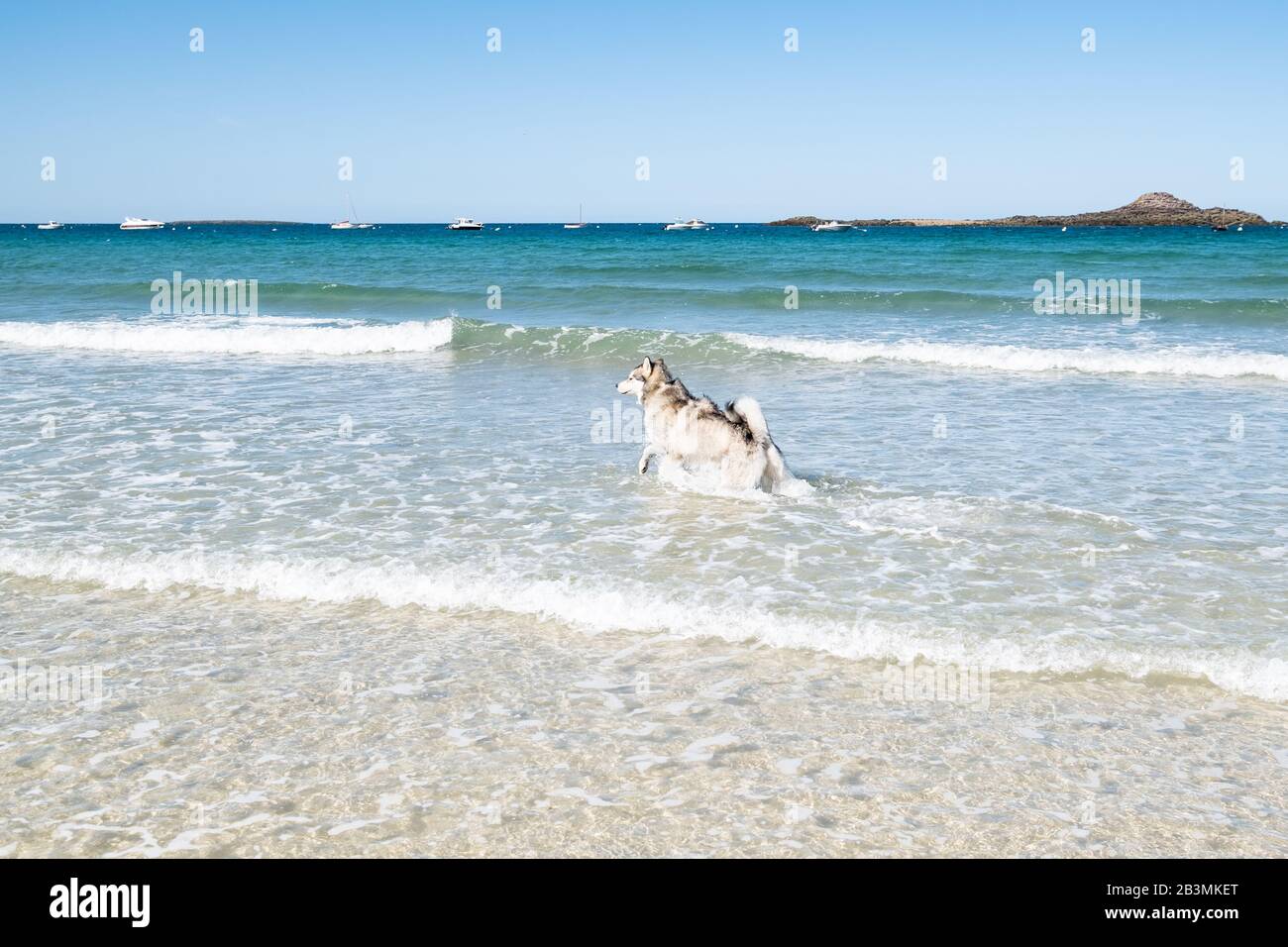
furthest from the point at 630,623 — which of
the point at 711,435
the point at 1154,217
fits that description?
the point at 1154,217

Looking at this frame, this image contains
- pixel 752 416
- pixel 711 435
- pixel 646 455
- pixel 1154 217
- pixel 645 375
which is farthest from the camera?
pixel 1154 217

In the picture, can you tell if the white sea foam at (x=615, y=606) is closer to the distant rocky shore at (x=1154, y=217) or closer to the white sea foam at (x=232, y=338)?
the white sea foam at (x=232, y=338)

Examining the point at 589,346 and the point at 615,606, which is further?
the point at 589,346

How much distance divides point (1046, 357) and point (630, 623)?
15.2 metres

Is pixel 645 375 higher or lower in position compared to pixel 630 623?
higher

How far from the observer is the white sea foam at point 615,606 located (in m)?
5.79

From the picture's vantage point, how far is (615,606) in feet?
21.9

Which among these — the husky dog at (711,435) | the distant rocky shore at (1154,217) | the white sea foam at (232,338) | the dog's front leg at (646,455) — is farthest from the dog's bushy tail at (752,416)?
the distant rocky shore at (1154,217)

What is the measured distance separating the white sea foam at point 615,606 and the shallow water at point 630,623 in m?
0.03

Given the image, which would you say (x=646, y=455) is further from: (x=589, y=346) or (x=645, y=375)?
(x=589, y=346)

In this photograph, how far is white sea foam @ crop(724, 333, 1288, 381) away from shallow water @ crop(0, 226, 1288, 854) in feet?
7.91

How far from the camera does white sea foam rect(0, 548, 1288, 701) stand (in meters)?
5.79

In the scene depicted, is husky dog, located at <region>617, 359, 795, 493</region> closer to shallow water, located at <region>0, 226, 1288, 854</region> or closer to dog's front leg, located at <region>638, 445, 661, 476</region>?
dog's front leg, located at <region>638, 445, 661, 476</region>
